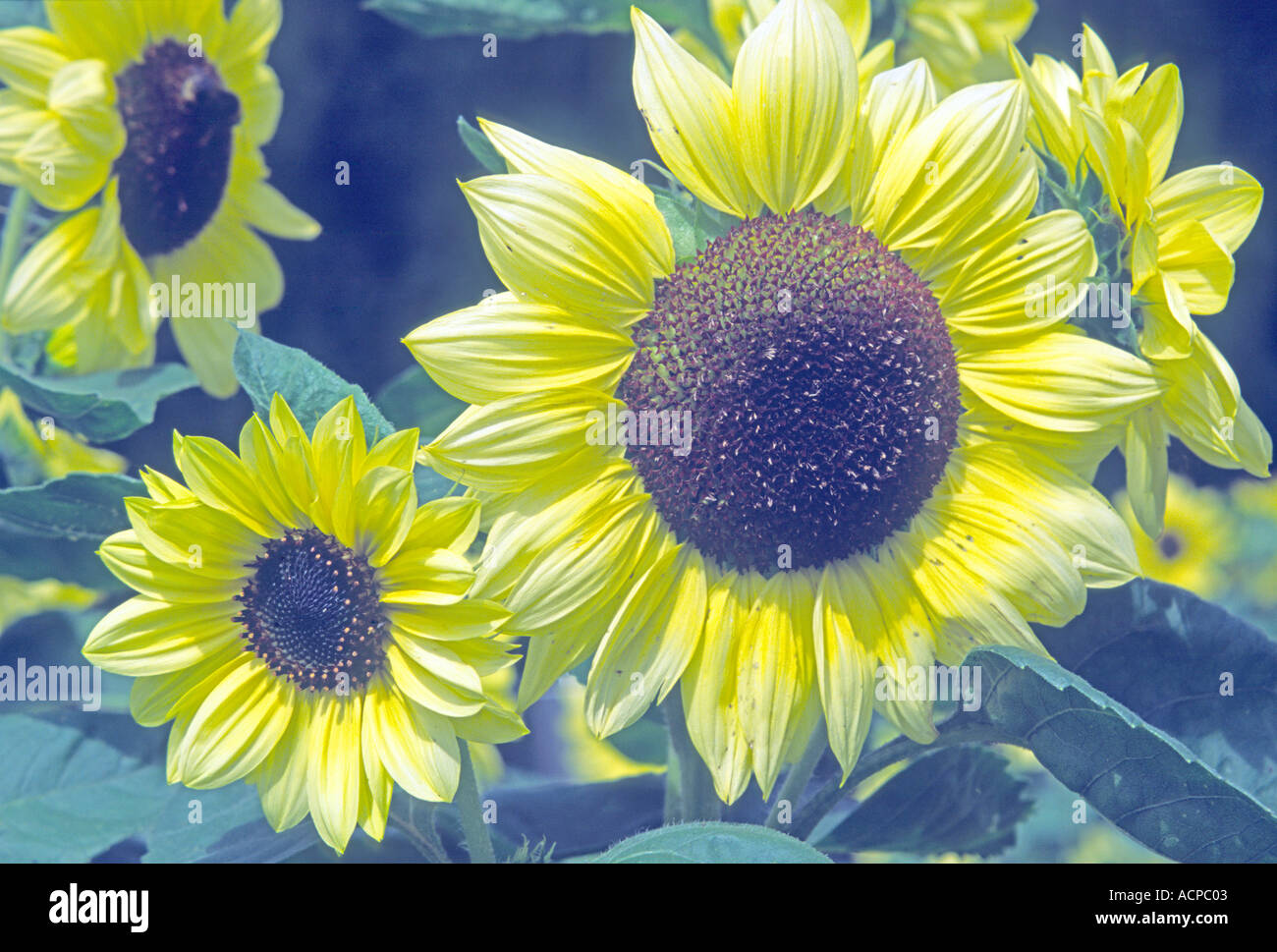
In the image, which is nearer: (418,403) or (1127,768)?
(1127,768)

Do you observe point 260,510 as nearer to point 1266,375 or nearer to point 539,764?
point 539,764

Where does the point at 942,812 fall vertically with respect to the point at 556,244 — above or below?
below

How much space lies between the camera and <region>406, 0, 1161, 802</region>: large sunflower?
457 mm

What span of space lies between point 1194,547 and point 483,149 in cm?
52

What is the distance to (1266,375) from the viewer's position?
1.94 feet

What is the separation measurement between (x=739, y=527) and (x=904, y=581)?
0.24 feet

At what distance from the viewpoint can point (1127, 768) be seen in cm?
44

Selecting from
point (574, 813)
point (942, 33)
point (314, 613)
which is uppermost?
point (942, 33)

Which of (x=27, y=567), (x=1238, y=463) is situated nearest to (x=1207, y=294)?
(x=1238, y=463)

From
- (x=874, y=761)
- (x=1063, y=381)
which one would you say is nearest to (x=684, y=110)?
(x=1063, y=381)

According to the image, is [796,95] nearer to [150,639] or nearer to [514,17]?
[514,17]

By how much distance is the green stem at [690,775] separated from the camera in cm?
52

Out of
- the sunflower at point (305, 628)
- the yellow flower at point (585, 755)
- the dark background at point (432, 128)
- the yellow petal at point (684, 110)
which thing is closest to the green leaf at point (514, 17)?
the dark background at point (432, 128)

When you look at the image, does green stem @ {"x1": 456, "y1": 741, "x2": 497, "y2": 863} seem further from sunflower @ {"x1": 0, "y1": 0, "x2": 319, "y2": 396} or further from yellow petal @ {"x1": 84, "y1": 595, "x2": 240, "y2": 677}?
sunflower @ {"x1": 0, "y1": 0, "x2": 319, "y2": 396}
